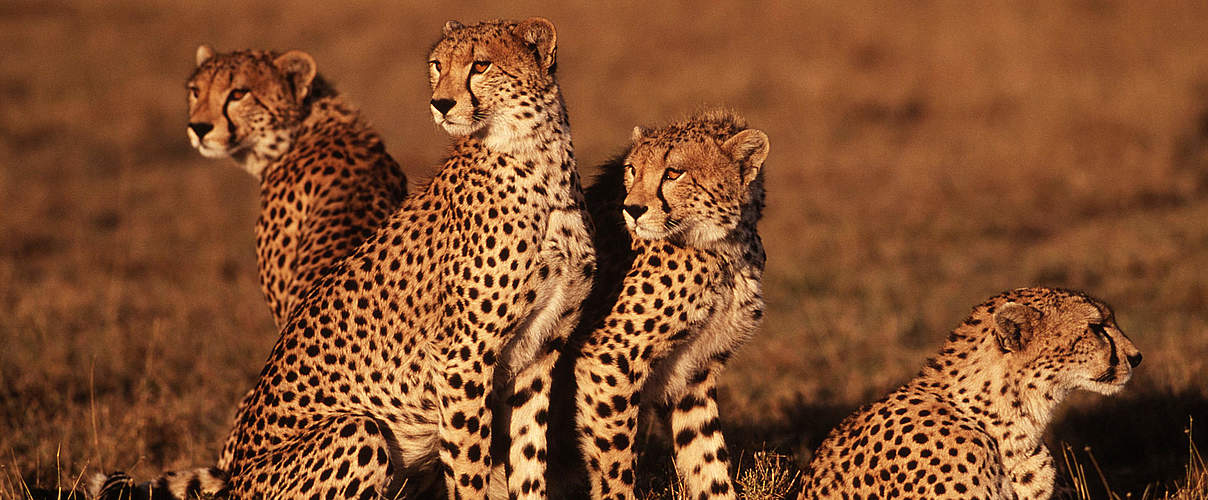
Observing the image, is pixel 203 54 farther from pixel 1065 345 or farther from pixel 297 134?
pixel 1065 345

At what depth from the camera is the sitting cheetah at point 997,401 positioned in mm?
3543

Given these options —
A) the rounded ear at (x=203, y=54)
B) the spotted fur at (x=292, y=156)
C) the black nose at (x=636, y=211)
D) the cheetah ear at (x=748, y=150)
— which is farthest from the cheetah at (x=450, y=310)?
the rounded ear at (x=203, y=54)

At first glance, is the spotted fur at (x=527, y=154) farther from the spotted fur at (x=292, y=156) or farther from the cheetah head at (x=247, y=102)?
the cheetah head at (x=247, y=102)

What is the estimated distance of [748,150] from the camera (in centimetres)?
383

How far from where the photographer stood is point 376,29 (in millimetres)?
16453

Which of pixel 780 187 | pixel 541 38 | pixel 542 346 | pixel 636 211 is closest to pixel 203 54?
pixel 541 38

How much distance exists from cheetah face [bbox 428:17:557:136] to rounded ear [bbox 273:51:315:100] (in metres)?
1.39

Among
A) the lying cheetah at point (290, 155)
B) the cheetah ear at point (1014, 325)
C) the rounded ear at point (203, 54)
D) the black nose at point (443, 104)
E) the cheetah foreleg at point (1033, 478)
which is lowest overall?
the cheetah foreleg at point (1033, 478)

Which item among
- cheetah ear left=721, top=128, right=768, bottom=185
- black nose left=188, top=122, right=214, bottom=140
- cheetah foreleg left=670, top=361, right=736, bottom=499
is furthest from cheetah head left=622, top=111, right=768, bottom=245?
black nose left=188, top=122, right=214, bottom=140

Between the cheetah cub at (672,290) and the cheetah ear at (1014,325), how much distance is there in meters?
0.70

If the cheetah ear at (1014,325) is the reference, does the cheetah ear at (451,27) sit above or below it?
above

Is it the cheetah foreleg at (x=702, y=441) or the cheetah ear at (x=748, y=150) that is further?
the cheetah foreleg at (x=702, y=441)

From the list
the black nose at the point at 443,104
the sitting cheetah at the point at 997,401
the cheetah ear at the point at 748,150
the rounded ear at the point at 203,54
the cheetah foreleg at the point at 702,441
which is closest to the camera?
the black nose at the point at 443,104

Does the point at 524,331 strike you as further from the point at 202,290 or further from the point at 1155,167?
the point at 1155,167
